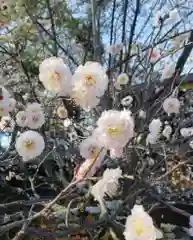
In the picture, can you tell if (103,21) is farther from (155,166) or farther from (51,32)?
(155,166)

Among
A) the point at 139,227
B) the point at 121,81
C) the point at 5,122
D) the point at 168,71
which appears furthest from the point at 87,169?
the point at 168,71

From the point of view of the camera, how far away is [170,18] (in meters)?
4.29

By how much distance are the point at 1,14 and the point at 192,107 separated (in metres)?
3.06

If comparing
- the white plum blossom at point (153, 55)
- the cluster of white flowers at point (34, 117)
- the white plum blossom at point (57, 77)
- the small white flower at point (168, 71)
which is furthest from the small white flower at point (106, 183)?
the small white flower at point (168, 71)

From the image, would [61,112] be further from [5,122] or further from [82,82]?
[82,82]

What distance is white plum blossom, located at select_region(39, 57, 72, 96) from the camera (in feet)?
5.20

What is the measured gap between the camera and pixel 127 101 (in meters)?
4.29

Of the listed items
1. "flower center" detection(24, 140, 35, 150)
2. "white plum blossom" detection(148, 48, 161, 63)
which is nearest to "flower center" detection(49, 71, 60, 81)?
"flower center" detection(24, 140, 35, 150)

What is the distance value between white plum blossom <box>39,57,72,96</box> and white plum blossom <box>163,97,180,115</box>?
2312mm

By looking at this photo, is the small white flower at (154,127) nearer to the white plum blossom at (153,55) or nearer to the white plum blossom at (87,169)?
the white plum blossom at (153,55)

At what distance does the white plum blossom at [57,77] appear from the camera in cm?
158

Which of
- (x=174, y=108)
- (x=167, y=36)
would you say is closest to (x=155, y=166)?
(x=174, y=108)

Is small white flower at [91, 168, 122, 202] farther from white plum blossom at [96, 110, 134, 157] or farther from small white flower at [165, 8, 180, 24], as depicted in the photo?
small white flower at [165, 8, 180, 24]

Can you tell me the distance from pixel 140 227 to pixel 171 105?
2.74 m
